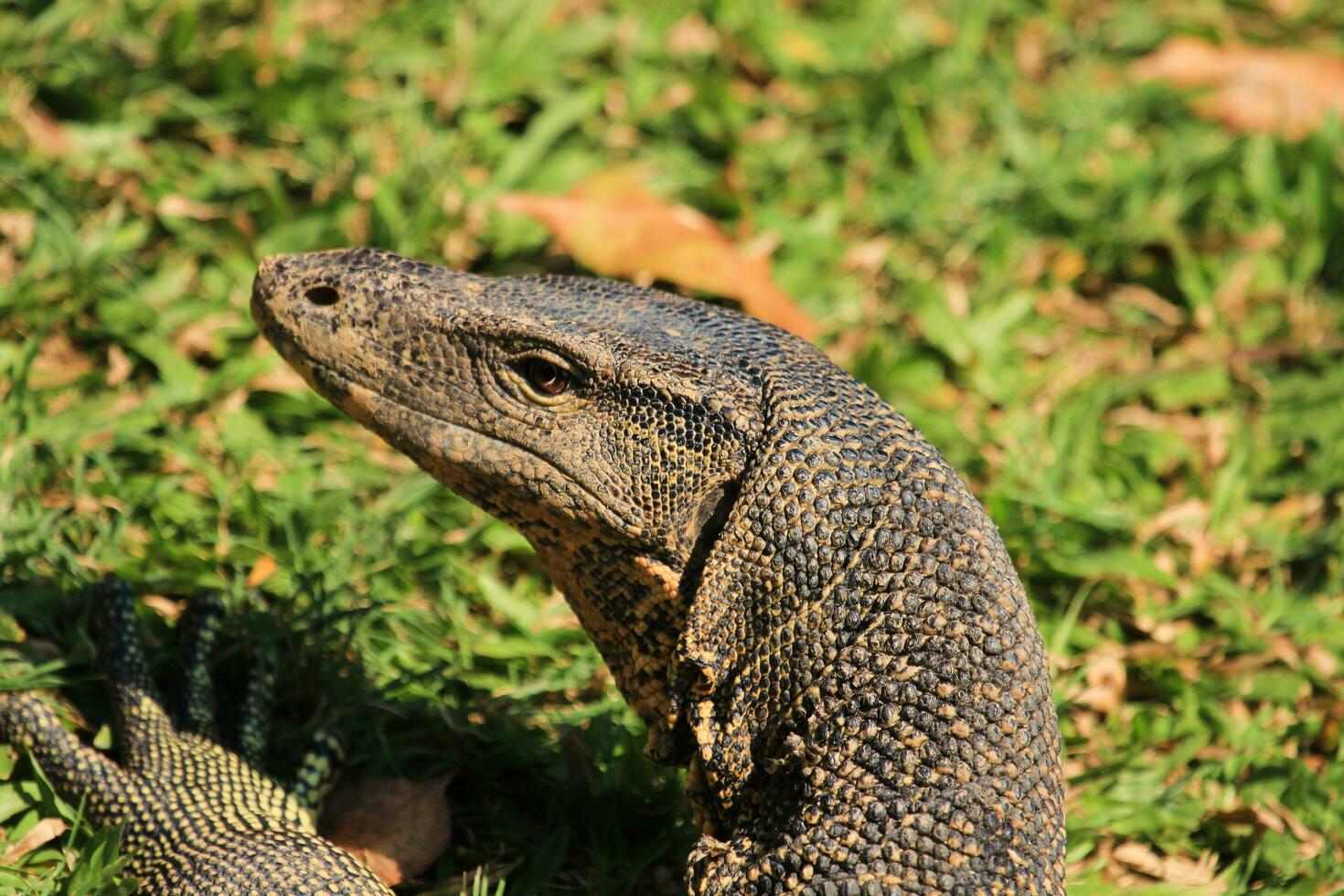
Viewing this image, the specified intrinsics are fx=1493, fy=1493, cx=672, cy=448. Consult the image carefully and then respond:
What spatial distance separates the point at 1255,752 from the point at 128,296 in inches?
168

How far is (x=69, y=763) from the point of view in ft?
13.0

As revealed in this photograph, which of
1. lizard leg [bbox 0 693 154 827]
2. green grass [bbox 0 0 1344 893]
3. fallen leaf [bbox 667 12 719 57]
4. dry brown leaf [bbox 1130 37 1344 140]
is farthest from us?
dry brown leaf [bbox 1130 37 1344 140]

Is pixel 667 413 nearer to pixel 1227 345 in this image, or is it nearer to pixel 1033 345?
pixel 1033 345

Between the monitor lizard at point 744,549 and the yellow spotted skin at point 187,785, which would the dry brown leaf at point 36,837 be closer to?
the yellow spotted skin at point 187,785

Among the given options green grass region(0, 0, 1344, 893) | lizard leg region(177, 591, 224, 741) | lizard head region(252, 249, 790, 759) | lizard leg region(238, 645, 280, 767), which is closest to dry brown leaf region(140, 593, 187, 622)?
green grass region(0, 0, 1344, 893)

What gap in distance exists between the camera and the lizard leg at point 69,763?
3912mm

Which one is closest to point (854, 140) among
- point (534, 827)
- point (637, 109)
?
point (637, 109)

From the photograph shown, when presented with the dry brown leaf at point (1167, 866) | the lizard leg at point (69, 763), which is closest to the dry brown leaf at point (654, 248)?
the dry brown leaf at point (1167, 866)

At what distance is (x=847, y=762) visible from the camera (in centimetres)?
313

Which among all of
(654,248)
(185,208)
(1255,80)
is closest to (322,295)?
(654,248)

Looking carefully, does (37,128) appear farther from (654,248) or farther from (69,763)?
(69,763)

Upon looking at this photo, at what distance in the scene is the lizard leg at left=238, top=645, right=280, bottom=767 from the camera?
13.5ft

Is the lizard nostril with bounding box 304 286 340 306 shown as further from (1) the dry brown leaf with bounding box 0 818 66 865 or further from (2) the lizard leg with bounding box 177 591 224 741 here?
(1) the dry brown leaf with bounding box 0 818 66 865

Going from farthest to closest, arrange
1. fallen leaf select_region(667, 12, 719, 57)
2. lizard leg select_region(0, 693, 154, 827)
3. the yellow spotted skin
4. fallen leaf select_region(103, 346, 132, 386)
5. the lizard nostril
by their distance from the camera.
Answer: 1. fallen leaf select_region(667, 12, 719, 57)
2. fallen leaf select_region(103, 346, 132, 386)
3. lizard leg select_region(0, 693, 154, 827)
4. the yellow spotted skin
5. the lizard nostril
